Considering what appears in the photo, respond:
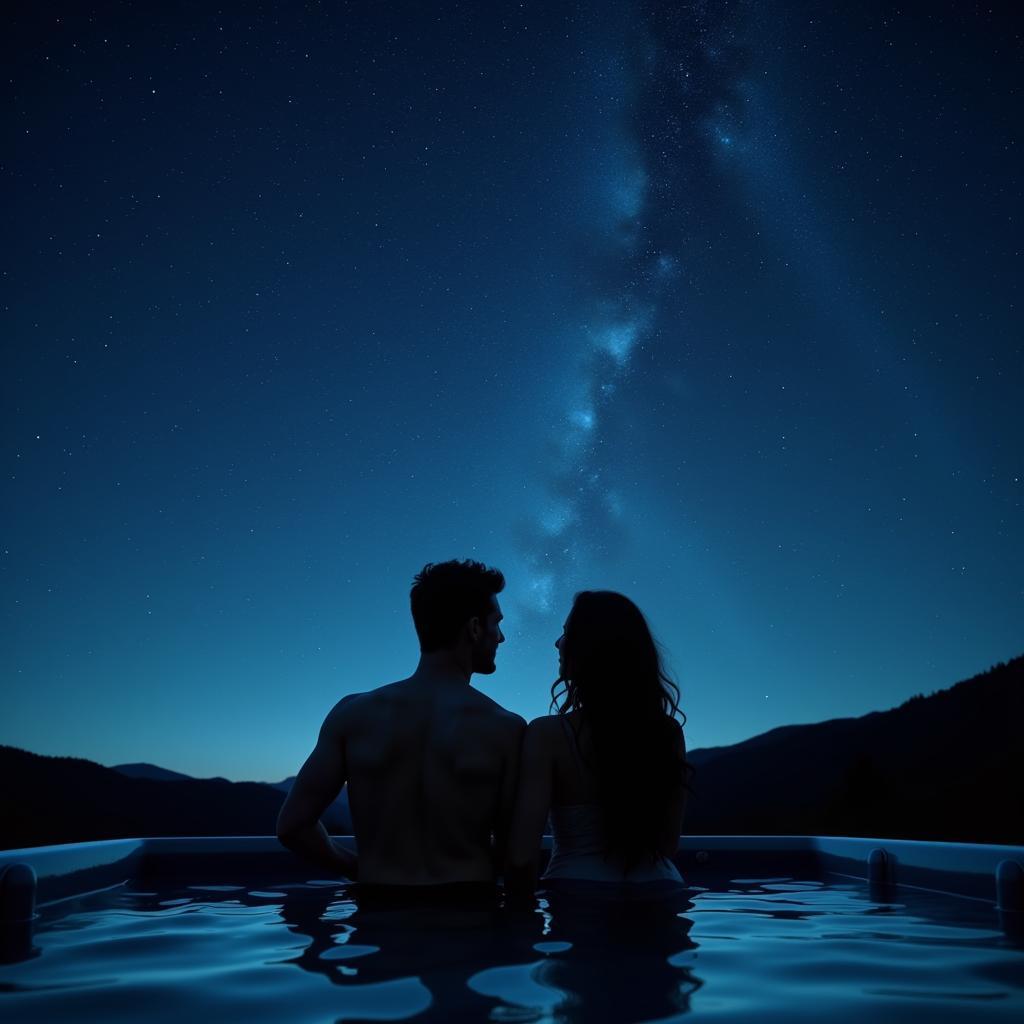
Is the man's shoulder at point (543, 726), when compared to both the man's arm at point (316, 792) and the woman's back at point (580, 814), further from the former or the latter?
the man's arm at point (316, 792)

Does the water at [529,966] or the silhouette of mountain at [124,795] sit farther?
the silhouette of mountain at [124,795]

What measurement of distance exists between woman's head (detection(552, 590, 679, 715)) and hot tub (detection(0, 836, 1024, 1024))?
739 mm

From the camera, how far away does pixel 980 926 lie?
108 inches

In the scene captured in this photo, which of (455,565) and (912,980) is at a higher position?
(455,565)

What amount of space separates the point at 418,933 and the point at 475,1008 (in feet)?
2.91

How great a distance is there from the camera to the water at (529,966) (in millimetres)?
1505

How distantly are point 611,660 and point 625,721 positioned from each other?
24cm

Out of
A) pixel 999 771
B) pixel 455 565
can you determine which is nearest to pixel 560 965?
pixel 455 565

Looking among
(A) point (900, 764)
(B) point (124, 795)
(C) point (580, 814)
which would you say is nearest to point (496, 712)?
(C) point (580, 814)

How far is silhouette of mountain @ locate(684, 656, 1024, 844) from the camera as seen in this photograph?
32250 millimetres

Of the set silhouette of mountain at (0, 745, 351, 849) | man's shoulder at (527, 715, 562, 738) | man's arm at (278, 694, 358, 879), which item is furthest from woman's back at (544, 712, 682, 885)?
silhouette of mountain at (0, 745, 351, 849)

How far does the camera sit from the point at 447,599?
9.95 ft

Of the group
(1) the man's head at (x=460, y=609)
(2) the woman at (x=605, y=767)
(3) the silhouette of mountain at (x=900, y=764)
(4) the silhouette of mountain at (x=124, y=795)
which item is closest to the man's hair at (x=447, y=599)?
(1) the man's head at (x=460, y=609)

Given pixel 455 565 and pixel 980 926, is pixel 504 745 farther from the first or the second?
pixel 980 926
